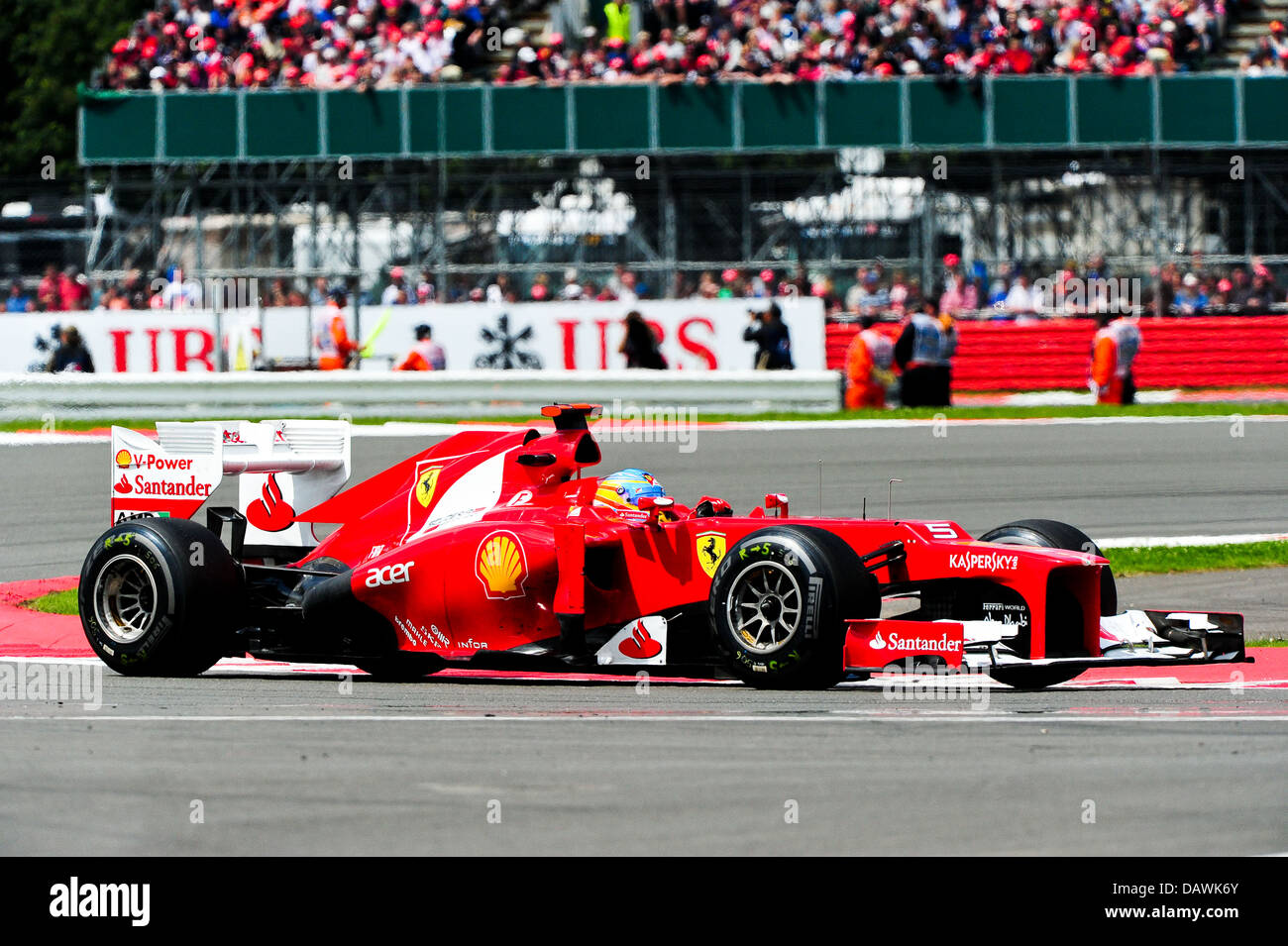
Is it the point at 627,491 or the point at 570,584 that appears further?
the point at 627,491

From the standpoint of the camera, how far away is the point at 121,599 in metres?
9.23

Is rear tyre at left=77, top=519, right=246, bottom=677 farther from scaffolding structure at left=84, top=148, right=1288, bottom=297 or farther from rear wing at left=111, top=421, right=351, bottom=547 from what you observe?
scaffolding structure at left=84, top=148, right=1288, bottom=297

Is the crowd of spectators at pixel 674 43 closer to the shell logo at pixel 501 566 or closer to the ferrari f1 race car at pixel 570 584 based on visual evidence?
the ferrari f1 race car at pixel 570 584

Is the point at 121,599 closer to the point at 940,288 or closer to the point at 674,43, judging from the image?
the point at 940,288

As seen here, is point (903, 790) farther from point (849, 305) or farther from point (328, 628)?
point (849, 305)

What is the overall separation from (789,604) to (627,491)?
1.14m

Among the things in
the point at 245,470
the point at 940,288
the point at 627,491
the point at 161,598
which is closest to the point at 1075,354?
the point at 940,288

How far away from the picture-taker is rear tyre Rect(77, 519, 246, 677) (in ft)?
29.5

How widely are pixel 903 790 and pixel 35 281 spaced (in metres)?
23.5

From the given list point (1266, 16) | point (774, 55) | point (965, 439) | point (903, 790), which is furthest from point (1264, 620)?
point (1266, 16)

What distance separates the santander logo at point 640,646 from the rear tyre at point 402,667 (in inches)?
35.3

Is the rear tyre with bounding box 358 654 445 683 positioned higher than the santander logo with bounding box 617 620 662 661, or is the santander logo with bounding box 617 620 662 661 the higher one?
the santander logo with bounding box 617 620 662 661

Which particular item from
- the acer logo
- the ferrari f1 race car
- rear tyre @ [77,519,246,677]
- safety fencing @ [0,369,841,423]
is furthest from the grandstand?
the acer logo

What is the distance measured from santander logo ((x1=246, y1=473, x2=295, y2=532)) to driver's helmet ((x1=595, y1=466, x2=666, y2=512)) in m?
2.09
